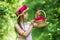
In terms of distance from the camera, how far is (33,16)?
1.62 m

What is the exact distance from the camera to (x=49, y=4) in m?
1.68

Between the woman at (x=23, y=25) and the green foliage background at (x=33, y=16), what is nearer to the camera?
the woman at (x=23, y=25)

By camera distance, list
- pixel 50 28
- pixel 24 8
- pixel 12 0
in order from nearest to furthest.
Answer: pixel 24 8 → pixel 50 28 → pixel 12 0

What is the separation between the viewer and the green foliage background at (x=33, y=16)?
1.63m

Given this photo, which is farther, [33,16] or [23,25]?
[33,16]

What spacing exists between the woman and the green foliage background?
16 cm

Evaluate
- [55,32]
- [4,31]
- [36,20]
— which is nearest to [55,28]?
[55,32]

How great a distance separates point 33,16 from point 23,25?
21cm

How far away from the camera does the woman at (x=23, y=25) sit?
4.58 ft

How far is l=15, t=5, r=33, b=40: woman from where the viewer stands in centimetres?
140

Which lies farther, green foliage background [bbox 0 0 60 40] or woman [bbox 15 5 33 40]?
green foliage background [bbox 0 0 60 40]

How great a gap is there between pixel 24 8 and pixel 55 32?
0.35 metres

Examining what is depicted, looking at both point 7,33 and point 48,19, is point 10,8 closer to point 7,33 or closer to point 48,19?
point 7,33

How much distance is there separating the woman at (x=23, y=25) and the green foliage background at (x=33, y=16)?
0.16 m
